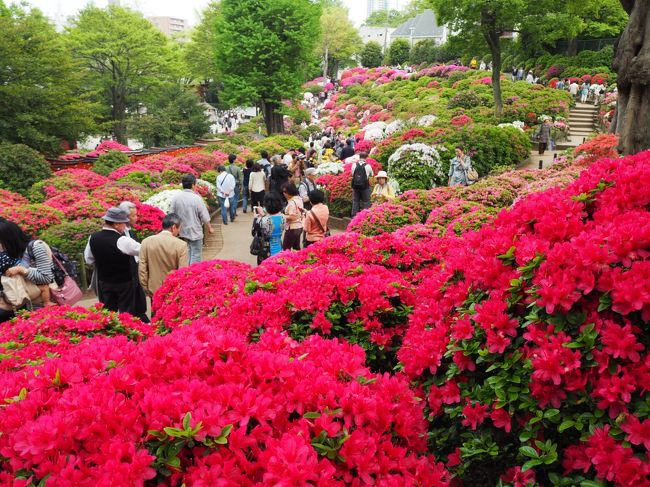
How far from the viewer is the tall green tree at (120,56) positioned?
33.4 metres

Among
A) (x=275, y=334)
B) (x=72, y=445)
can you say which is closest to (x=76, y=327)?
(x=275, y=334)

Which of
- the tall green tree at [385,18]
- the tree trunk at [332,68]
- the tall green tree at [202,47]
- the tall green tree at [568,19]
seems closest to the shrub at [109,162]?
the tall green tree at [568,19]

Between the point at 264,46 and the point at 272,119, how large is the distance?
16.7ft

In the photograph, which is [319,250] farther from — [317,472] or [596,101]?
[596,101]

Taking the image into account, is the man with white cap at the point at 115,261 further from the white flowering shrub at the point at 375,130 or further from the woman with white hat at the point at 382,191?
the white flowering shrub at the point at 375,130

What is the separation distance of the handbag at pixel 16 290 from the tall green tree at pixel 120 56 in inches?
1190

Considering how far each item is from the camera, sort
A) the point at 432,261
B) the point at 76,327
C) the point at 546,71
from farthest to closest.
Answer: the point at 546,71, the point at 432,261, the point at 76,327

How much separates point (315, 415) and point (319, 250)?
324 cm

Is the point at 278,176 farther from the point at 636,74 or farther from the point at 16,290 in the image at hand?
the point at 636,74

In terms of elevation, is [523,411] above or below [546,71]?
below

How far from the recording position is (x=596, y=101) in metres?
29.9

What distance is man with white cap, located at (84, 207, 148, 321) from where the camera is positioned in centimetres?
582

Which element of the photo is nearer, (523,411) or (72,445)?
(72,445)

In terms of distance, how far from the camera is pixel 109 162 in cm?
2028
